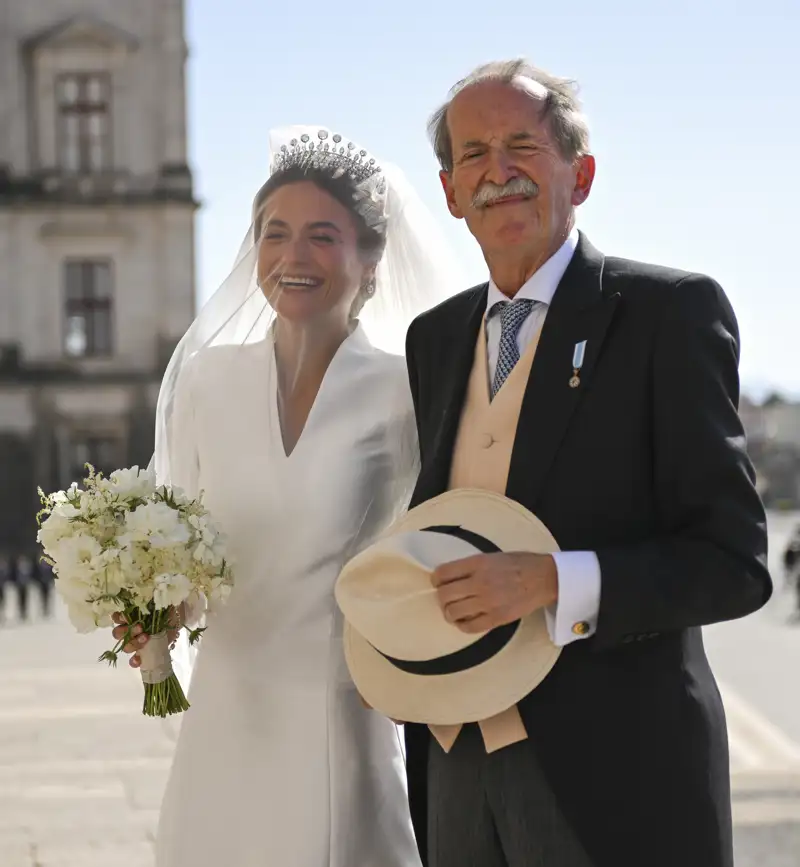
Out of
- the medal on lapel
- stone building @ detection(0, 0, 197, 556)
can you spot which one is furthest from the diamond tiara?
stone building @ detection(0, 0, 197, 556)

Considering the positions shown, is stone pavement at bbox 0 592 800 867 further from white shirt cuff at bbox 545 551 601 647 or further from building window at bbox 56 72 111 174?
building window at bbox 56 72 111 174

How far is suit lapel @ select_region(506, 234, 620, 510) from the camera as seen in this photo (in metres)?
2.38

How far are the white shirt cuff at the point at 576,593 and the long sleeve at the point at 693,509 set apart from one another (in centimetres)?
2

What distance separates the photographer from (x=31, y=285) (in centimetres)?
2811

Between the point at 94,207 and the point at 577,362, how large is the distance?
26617 millimetres

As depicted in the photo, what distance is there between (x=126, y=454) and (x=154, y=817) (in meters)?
21.6

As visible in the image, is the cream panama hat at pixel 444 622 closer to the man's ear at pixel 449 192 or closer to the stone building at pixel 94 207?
the man's ear at pixel 449 192

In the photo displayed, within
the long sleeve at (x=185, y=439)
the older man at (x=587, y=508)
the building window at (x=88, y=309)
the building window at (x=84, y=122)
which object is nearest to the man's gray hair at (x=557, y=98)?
the older man at (x=587, y=508)

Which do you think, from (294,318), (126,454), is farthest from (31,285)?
(294,318)

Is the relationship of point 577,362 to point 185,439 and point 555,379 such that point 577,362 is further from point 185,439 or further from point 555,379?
point 185,439

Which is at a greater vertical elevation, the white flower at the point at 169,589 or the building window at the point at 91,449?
the white flower at the point at 169,589

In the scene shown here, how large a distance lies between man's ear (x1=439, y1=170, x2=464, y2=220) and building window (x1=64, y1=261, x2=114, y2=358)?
86.3 feet

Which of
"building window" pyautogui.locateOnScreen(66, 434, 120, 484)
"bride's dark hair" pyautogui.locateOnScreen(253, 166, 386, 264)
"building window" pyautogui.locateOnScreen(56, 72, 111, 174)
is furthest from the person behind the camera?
"building window" pyautogui.locateOnScreen(56, 72, 111, 174)

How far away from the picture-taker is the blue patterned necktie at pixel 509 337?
2.54 metres
